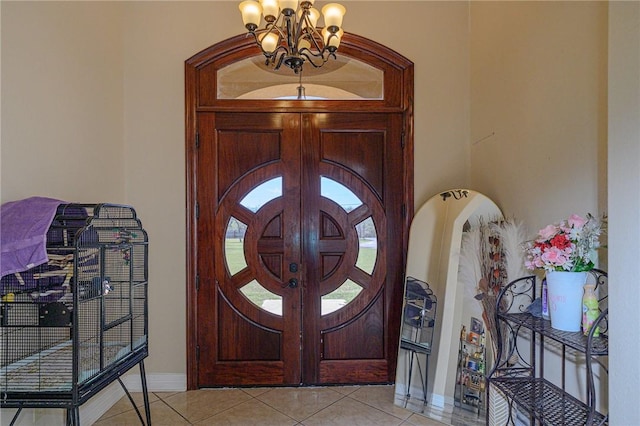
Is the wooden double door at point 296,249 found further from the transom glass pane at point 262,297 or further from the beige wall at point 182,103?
the beige wall at point 182,103

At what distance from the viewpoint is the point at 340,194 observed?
3025 millimetres

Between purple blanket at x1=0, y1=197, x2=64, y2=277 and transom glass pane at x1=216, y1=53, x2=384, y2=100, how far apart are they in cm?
184

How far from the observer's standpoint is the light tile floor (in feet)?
8.12

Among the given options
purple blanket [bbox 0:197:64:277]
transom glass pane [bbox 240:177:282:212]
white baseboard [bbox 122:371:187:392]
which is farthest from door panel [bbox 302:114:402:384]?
purple blanket [bbox 0:197:64:277]

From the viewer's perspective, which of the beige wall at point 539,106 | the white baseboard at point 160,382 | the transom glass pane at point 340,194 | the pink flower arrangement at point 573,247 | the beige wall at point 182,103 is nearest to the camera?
the pink flower arrangement at point 573,247

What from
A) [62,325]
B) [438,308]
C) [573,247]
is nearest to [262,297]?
[438,308]

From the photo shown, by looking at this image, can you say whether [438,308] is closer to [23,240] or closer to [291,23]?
[291,23]

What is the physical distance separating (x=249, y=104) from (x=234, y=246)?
1226 mm

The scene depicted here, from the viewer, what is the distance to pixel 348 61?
10.1 feet

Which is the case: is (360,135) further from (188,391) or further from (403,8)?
(188,391)

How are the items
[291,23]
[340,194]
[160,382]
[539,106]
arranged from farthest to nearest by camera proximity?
1. [340,194]
2. [160,382]
3. [539,106]
4. [291,23]

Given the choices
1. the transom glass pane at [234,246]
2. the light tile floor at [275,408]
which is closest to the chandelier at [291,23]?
the transom glass pane at [234,246]

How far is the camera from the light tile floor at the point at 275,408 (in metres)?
2.47

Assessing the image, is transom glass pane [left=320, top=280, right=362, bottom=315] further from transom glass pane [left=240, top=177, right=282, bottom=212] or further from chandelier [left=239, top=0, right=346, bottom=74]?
chandelier [left=239, top=0, right=346, bottom=74]
